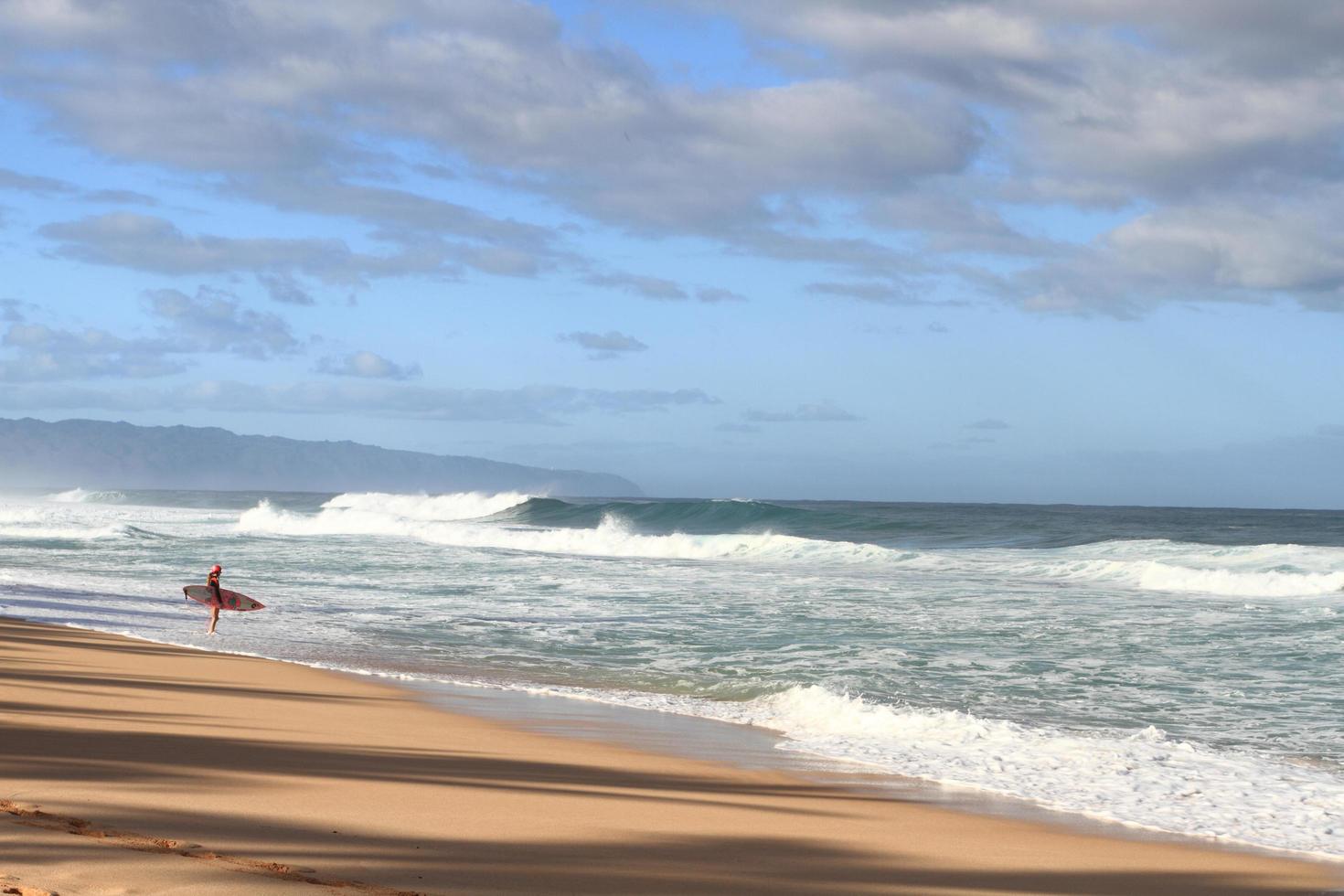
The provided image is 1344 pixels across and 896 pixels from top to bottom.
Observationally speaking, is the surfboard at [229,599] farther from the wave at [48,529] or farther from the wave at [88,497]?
the wave at [88,497]

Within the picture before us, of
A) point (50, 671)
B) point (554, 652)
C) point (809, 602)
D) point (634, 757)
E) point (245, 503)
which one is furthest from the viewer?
point (245, 503)

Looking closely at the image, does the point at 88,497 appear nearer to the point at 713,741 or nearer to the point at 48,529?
the point at 48,529

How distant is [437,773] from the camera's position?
24.6ft

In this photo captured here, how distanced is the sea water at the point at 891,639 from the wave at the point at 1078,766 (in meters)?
0.03

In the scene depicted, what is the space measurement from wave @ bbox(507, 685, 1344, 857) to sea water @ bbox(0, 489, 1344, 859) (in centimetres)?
3

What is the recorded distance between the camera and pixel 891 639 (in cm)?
1653

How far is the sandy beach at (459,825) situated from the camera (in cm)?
495

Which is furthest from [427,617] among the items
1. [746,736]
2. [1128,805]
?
[1128,805]

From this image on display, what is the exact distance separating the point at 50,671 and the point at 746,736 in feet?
21.3

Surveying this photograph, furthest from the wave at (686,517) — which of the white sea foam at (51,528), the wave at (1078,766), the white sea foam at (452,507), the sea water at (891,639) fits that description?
the wave at (1078,766)

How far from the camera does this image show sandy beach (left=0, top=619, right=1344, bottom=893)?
4.95 metres

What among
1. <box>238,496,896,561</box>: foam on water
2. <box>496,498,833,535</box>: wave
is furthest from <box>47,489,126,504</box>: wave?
<box>238,496,896,561</box>: foam on water

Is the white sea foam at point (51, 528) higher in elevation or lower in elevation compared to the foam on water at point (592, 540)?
lower

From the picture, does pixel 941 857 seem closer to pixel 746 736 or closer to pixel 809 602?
pixel 746 736
